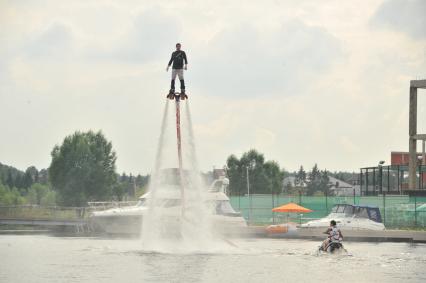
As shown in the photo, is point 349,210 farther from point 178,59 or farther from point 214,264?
point 178,59

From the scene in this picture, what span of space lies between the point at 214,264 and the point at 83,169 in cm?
8579

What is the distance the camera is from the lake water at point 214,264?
3369cm

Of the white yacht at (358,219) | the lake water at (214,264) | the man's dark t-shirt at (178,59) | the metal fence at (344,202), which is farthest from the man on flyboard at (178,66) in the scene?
the metal fence at (344,202)

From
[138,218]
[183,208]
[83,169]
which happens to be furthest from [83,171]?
[183,208]

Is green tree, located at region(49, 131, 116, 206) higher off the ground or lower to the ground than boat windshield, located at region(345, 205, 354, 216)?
higher

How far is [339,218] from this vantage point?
5788cm

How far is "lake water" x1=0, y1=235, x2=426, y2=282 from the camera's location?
33.7m

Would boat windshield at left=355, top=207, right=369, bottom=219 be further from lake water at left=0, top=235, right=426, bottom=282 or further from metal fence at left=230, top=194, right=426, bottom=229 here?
lake water at left=0, top=235, right=426, bottom=282

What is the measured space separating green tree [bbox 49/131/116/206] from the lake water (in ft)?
229

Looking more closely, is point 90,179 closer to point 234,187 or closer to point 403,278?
point 234,187

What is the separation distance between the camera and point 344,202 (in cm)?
6394

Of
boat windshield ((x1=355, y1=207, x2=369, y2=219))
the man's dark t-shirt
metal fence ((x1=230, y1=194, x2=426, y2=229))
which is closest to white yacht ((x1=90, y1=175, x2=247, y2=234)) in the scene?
metal fence ((x1=230, y1=194, x2=426, y2=229))

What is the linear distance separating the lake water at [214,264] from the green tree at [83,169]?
229 ft

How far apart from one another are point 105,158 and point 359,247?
80.1 meters
